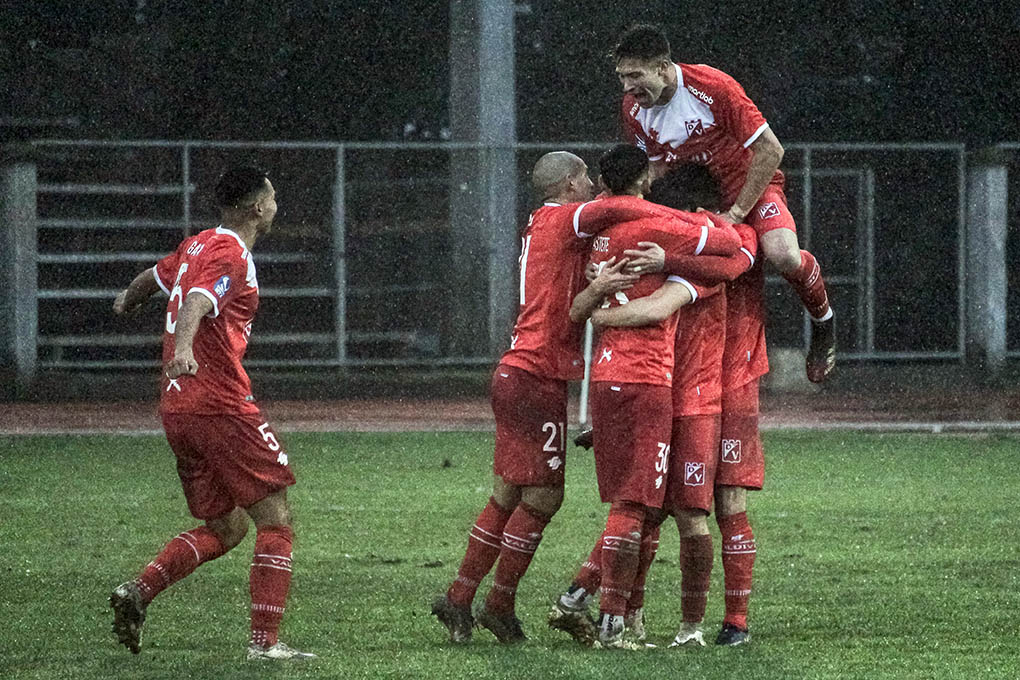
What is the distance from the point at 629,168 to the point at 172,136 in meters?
18.9

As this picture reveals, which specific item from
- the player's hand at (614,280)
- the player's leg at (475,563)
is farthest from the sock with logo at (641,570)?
the player's hand at (614,280)

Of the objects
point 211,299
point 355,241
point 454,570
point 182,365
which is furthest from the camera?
point 355,241

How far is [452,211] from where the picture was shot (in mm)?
21141

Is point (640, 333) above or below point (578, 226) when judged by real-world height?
below

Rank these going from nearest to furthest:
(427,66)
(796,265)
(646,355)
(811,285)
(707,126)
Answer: (646,355) → (707,126) → (796,265) → (811,285) → (427,66)

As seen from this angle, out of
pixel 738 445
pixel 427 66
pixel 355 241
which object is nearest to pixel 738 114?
pixel 738 445

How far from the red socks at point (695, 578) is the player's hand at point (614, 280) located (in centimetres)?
101

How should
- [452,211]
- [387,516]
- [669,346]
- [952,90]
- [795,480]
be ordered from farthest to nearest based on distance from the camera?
[952,90], [452,211], [795,480], [387,516], [669,346]

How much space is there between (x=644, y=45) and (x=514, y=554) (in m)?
2.07

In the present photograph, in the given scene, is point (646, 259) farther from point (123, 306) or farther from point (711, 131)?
point (123, 306)

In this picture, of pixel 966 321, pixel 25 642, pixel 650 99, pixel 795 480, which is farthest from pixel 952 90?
pixel 25 642

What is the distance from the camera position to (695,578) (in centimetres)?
737

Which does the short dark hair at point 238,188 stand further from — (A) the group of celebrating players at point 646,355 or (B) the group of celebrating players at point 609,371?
(A) the group of celebrating players at point 646,355

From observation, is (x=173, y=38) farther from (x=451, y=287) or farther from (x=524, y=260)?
(x=524, y=260)
